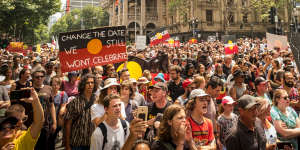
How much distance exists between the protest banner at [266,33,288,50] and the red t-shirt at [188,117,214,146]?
892cm

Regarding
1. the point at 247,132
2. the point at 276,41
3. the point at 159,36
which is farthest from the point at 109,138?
the point at 159,36

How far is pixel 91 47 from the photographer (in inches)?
259

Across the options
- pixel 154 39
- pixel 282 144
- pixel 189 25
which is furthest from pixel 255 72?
pixel 189 25

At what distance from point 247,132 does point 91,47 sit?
459 cm

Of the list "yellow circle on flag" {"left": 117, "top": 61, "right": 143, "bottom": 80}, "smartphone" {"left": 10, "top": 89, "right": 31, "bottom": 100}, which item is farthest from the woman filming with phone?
"yellow circle on flag" {"left": 117, "top": 61, "right": 143, "bottom": 80}

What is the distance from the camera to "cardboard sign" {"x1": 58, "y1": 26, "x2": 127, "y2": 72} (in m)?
6.23

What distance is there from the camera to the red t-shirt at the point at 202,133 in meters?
3.67

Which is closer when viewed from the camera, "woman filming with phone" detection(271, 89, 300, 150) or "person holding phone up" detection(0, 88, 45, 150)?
"person holding phone up" detection(0, 88, 45, 150)

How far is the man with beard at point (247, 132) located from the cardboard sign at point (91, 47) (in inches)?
161

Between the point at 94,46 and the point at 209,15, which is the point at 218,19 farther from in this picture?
the point at 94,46

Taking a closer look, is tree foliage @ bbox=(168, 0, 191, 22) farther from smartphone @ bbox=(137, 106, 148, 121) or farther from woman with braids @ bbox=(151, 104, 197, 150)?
woman with braids @ bbox=(151, 104, 197, 150)

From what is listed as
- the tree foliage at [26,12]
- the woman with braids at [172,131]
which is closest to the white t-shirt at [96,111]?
the woman with braids at [172,131]

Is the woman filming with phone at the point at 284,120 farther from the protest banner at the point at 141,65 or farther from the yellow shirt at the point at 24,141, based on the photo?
the protest banner at the point at 141,65

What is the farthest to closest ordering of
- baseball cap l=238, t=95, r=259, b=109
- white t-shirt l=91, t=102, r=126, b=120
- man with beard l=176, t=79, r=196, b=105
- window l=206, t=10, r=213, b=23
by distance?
window l=206, t=10, r=213, b=23, man with beard l=176, t=79, r=196, b=105, white t-shirt l=91, t=102, r=126, b=120, baseball cap l=238, t=95, r=259, b=109
